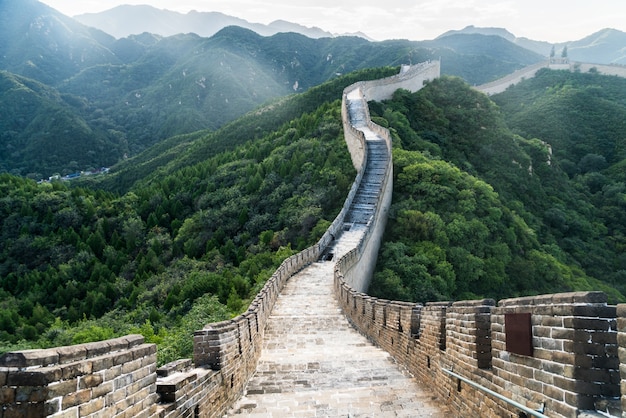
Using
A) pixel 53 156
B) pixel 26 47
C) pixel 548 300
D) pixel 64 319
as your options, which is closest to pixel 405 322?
pixel 548 300

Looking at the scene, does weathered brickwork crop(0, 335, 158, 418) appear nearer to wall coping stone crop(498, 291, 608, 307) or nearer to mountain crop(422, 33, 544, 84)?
wall coping stone crop(498, 291, 608, 307)

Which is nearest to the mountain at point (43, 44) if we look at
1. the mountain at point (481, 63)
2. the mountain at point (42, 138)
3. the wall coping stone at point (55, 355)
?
the mountain at point (42, 138)

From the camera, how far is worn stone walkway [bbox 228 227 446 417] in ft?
18.5

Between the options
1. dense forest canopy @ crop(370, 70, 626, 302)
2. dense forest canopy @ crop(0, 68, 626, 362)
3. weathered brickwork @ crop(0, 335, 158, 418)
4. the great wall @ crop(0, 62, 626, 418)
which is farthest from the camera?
dense forest canopy @ crop(370, 70, 626, 302)

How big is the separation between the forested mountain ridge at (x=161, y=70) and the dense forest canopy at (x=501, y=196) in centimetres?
4084

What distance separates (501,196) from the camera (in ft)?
110

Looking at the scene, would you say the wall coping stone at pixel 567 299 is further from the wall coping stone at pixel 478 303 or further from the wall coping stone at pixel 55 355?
the wall coping stone at pixel 55 355

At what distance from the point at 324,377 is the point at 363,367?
1011 mm

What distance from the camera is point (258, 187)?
29.8 meters

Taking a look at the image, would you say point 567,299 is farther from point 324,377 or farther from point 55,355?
point 324,377

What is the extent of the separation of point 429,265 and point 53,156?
79.4 m

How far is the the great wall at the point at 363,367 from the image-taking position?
111 inches

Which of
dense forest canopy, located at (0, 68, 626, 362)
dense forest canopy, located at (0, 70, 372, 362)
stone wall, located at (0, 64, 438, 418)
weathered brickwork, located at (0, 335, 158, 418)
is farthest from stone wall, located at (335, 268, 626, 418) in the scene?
dense forest canopy, located at (0, 70, 372, 362)

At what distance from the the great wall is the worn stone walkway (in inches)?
1.1
